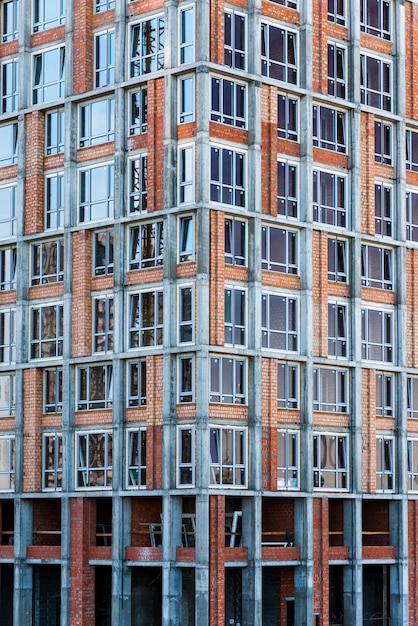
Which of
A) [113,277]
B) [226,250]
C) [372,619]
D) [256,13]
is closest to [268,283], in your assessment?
[226,250]

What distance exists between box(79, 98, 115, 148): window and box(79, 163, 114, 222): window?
3.59ft

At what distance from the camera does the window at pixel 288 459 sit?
2101 inches

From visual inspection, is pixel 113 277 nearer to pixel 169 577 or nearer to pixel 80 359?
pixel 80 359

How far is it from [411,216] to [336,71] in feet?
21.3

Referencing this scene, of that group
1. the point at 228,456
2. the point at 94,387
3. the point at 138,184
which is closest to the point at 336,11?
the point at 138,184

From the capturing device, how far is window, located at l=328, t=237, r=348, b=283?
56188mm

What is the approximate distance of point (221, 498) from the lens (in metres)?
51.0

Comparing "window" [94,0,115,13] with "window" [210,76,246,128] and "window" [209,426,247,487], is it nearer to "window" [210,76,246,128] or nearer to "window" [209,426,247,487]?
"window" [210,76,246,128]

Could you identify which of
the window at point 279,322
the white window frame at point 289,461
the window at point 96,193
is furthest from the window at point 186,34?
the white window frame at point 289,461

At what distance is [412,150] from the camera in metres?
59.6

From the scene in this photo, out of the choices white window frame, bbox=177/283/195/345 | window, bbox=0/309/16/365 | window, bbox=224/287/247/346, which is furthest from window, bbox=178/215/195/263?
window, bbox=0/309/16/365

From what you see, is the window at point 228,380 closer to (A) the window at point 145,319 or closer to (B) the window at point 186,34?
(A) the window at point 145,319

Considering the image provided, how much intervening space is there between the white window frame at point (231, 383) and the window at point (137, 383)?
2659mm

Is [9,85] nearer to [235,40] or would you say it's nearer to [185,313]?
[235,40]
